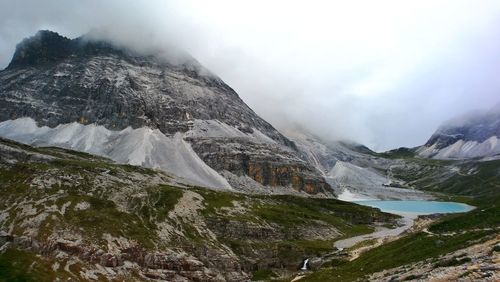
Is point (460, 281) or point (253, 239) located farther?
point (253, 239)

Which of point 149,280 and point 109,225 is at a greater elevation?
point 109,225

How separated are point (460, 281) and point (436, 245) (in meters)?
30.1

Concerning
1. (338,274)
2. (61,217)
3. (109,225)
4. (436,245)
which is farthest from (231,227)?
(436,245)

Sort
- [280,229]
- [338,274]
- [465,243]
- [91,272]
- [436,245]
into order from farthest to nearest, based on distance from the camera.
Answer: [280,229] < [91,272] < [338,274] < [436,245] < [465,243]

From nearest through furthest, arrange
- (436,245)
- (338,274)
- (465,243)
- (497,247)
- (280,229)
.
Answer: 1. (497,247)
2. (465,243)
3. (436,245)
4. (338,274)
5. (280,229)

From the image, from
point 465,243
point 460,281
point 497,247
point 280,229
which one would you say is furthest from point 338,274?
point 280,229

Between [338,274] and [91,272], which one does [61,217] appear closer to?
[91,272]

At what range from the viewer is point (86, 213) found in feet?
521

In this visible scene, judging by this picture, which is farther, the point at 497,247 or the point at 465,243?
the point at 465,243

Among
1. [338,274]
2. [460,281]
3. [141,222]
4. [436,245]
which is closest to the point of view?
[460,281]

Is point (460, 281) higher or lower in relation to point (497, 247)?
lower

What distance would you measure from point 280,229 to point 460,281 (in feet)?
537

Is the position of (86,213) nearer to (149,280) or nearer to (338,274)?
(149,280)

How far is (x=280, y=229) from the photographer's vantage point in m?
199
